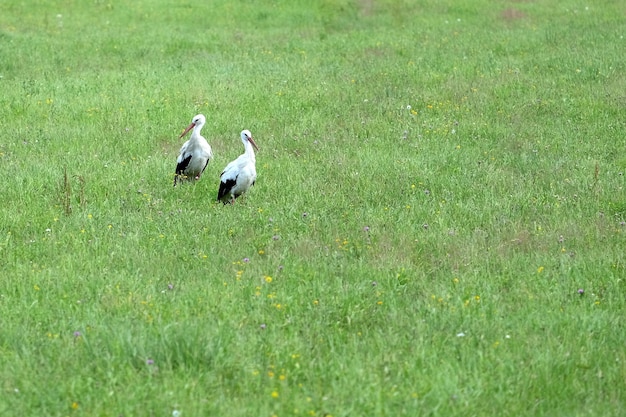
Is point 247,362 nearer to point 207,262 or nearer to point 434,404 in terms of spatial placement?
point 434,404

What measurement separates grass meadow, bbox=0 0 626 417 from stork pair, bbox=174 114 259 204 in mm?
214

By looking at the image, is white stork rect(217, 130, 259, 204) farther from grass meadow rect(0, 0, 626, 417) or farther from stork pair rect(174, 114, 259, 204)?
grass meadow rect(0, 0, 626, 417)

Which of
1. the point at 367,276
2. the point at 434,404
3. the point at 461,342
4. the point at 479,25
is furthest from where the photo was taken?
the point at 479,25

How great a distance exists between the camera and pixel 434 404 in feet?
17.9

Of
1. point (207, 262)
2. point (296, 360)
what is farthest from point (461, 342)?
point (207, 262)

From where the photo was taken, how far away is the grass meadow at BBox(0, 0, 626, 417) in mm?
5750

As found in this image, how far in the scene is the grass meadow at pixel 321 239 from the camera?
18.9 feet

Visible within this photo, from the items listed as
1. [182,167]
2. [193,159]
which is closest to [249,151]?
[193,159]

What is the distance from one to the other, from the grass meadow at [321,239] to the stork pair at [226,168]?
21cm

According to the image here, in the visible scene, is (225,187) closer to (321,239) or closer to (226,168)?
(226,168)

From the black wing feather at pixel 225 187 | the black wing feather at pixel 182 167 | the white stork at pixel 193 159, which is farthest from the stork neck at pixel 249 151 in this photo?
the black wing feather at pixel 182 167

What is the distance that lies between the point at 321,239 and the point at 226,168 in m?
2.08

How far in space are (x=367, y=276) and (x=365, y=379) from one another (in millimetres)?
2142

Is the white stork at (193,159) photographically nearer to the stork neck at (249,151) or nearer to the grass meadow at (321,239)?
the grass meadow at (321,239)
